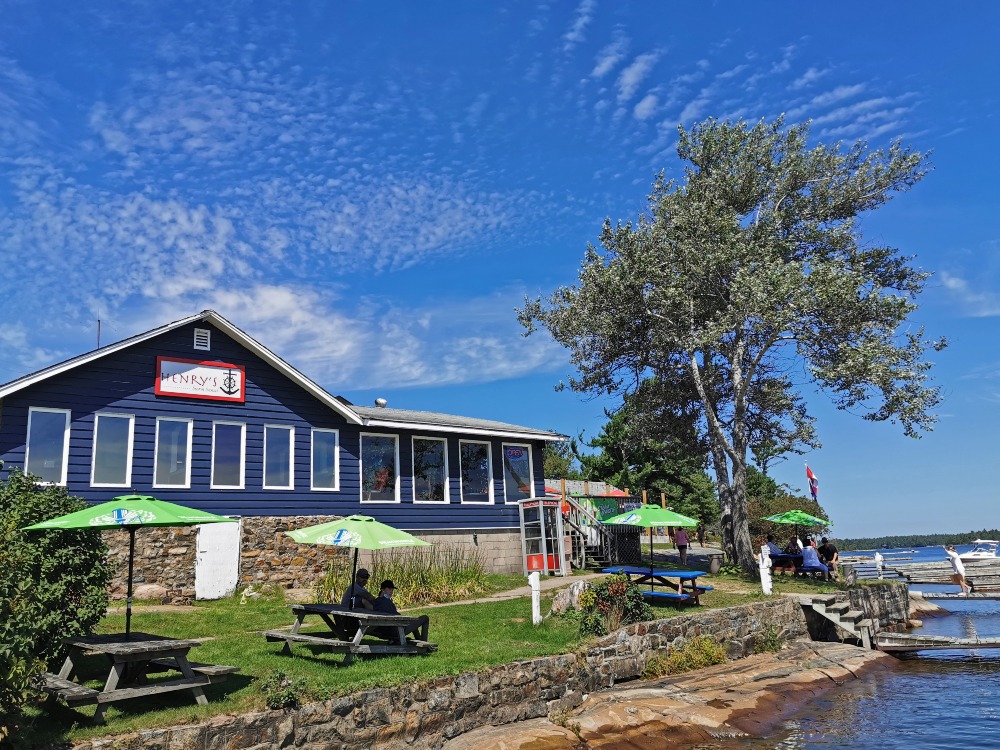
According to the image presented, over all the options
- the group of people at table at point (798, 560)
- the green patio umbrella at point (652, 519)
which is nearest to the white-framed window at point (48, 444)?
the green patio umbrella at point (652, 519)

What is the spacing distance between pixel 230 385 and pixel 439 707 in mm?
12768

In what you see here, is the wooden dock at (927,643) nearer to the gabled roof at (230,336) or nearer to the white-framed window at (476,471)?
the white-framed window at (476,471)

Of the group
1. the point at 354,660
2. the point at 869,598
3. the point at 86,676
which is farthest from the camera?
the point at 869,598

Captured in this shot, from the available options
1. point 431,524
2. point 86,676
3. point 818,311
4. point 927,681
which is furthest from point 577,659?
point 818,311

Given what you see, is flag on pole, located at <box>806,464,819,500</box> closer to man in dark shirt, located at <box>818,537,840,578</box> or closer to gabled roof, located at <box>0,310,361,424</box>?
man in dark shirt, located at <box>818,537,840,578</box>

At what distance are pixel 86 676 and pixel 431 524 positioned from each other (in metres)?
13.9

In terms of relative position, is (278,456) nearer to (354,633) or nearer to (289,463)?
(289,463)

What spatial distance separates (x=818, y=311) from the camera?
23.3 metres

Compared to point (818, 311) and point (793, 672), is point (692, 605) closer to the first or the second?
point (793, 672)

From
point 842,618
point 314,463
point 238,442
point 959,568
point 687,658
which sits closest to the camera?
point 687,658

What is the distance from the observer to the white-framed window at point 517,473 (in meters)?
25.8

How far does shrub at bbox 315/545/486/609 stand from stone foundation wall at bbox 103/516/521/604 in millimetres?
752

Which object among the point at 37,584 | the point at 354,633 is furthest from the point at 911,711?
the point at 37,584

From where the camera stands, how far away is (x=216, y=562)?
19188 millimetres
